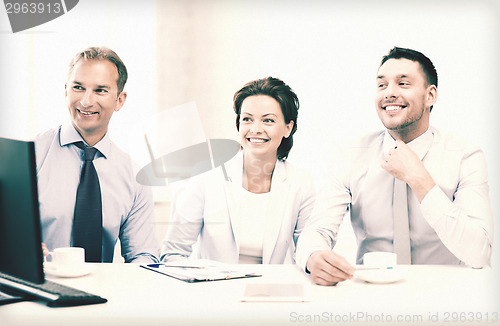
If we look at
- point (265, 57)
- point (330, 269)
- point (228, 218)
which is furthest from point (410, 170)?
point (265, 57)

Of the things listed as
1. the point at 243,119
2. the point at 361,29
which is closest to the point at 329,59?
the point at 361,29

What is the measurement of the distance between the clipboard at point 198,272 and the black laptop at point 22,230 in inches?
13.5

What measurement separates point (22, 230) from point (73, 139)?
Result: 1228 millimetres

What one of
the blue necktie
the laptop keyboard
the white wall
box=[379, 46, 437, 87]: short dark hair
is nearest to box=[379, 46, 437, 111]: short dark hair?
box=[379, 46, 437, 87]: short dark hair

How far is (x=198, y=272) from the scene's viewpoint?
5.47ft

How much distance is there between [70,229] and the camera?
2.26 metres

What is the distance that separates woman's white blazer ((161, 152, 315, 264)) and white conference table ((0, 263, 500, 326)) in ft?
2.67

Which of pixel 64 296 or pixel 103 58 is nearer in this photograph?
pixel 64 296

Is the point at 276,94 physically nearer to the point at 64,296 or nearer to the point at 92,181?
the point at 92,181

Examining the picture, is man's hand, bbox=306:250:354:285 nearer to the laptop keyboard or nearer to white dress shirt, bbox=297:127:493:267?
white dress shirt, bbox=297:127:493:267

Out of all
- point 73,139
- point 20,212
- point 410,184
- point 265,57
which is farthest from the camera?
point 265,57

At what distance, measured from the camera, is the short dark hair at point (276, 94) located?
2.55 meters

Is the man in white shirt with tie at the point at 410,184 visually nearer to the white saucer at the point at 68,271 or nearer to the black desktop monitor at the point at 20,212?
the white saucer at the point at 68,271

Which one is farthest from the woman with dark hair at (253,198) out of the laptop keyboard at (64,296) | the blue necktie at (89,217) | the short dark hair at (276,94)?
the laptop keyboard at (64,296)
